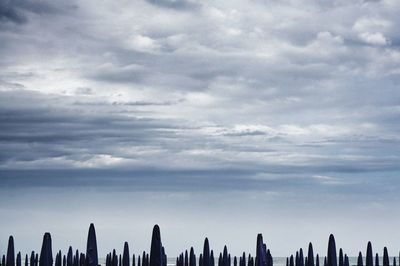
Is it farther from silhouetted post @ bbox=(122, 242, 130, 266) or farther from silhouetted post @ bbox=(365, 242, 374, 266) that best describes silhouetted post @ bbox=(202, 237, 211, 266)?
silhouetted post @ bbox=(365, 242, 374, 266)

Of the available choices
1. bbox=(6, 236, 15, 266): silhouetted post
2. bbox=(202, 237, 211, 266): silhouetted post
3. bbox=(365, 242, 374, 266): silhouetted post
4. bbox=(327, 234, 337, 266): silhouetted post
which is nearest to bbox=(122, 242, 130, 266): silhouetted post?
bbox=(202, 237, 211, 266): silhouetted post

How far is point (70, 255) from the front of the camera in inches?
1716

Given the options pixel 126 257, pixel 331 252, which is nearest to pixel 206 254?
pixel 126 257

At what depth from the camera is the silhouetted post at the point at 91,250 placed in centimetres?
1889

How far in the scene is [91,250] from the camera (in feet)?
62.4

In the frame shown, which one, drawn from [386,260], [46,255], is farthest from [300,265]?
[46,255]

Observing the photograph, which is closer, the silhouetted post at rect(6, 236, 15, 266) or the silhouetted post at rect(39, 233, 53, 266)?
the silhouetted post at rect(39, 233, 53, 266)

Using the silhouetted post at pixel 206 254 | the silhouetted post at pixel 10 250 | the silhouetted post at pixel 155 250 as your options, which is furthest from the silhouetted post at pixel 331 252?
the silhouetted post at pixel 10 250

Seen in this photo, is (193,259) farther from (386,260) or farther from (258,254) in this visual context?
(258,254)

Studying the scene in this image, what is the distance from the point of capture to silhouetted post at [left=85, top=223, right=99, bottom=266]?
18891 millimetres

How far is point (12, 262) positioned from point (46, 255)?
10.7m

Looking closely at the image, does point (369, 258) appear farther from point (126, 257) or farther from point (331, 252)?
point (126, 257)

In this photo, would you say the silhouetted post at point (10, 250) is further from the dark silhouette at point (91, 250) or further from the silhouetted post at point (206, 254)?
the dark silhouette at point (91, 250)

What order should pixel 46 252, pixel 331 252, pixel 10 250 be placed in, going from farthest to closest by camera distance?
pixel 10 250 < pixel 331 252 < pixel 46 252
